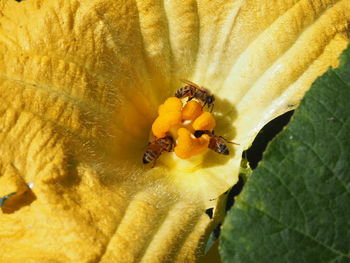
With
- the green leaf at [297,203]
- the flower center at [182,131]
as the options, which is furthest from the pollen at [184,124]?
the green leaf at [297,203]

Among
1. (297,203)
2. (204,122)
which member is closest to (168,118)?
(204,122)

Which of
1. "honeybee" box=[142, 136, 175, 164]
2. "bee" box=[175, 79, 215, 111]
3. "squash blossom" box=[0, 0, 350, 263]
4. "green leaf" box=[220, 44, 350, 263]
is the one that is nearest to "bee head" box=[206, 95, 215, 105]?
"bee" box=[175, 79, 215, 111]

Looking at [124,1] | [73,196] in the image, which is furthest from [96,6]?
[73,196]

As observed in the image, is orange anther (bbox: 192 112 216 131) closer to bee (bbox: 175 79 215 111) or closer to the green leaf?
bee (bbox: 175 79 215 111)

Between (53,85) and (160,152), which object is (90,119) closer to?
(53,85)

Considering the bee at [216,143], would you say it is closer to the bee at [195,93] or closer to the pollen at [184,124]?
the pollen at [184,124]
